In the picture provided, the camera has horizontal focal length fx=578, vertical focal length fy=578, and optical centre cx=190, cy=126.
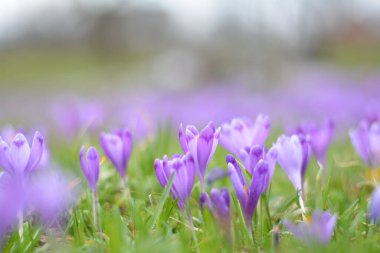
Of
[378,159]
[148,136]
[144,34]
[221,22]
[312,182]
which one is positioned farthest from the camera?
[144,34]

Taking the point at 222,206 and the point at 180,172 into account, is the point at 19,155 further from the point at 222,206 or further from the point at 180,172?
the point at 222,206

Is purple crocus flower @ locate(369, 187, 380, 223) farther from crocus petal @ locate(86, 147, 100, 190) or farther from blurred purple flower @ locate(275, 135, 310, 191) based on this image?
crocus petal @ locate(86, 147, 100, 190)

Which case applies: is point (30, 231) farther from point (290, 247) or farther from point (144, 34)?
point (144, 34)

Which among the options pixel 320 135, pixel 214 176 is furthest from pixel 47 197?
pixel 320 135

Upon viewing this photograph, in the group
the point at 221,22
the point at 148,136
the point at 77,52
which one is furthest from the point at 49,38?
the point at 148,136

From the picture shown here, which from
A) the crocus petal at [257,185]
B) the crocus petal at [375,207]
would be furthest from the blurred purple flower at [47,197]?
the crocus petal at [375,207]

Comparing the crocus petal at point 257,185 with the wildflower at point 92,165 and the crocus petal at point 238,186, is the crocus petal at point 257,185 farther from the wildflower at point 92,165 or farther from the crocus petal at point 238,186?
the wildflower at point 92,165
